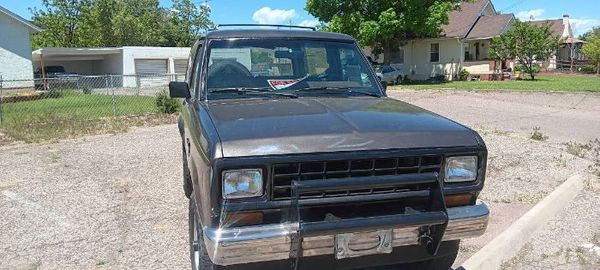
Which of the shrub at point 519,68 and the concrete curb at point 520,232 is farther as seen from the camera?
the shrub at point 519,68

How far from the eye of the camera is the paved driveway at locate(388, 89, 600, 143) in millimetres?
11648

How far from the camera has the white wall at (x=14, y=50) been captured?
2777 cm

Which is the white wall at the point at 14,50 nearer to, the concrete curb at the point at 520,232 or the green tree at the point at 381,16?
the green tree at the point at 381,16

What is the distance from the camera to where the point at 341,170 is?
2.73m

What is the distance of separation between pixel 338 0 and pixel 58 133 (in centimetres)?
2113

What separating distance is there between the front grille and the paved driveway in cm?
839

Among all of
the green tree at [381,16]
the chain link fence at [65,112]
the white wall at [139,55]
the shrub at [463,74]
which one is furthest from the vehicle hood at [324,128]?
the white wall at [139,55]

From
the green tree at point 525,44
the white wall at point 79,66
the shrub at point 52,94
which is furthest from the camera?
the white wall at point 79,66

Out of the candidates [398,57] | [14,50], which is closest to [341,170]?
[14,50]

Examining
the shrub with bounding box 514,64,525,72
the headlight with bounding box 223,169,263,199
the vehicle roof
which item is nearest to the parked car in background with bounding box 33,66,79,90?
the vehicle roof

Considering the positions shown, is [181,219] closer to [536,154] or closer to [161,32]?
[536,154]

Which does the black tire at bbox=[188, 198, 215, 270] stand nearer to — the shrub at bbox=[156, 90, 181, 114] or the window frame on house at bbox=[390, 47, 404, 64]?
the shrub at bbox=[156, 90, 181, 114]

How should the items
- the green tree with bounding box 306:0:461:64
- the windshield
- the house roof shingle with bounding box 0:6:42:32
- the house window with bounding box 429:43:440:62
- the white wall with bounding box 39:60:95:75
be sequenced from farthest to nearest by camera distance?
1. the white wall with bounding box 39:60:95:75
2. the house window with bounding box 429:43:440:62
3. the green tree with bounding box 306:0:461:64
4. the house roof shingle with bounding box 0:6:42:32
5. the windshield

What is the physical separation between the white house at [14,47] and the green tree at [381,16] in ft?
54.6
